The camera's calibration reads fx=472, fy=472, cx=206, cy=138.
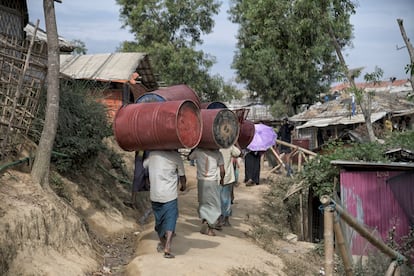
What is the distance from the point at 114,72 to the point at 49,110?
10.5 metres

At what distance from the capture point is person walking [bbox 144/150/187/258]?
235 inches

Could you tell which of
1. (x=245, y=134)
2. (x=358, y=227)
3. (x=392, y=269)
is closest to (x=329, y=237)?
(x=358, y=227)

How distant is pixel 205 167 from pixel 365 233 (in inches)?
138

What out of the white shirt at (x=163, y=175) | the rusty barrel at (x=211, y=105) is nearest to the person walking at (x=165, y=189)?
the white shirt at (x=163, y=175)

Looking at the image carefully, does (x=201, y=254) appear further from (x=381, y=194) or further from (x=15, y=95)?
(x=381, y=194)

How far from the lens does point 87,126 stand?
8961 millimetres

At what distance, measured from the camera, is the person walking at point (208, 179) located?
24.6ft

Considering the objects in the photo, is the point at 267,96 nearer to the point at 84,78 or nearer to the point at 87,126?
the point at 84,78

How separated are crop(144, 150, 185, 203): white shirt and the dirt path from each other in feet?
2.62

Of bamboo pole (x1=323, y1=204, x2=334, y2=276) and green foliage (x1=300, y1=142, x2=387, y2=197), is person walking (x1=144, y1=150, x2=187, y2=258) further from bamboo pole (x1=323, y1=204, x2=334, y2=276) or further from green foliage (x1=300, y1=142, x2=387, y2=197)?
green foliage (x1=300, y1=142, x2=387, y2=197)

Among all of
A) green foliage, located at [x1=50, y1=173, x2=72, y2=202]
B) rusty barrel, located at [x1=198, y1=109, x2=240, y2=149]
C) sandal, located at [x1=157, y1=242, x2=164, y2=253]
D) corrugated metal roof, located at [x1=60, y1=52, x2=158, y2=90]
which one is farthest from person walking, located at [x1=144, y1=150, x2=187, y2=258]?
corrugated metal roof, located at [x1=60, y1=52, x2=158, y2=90]

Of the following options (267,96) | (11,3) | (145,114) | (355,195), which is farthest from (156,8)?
(145,114)

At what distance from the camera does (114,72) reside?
16.8 metres

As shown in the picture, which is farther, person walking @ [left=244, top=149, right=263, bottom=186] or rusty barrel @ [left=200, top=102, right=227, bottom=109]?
person walking @ [left=244, top=149, right=263, bottom=186]
